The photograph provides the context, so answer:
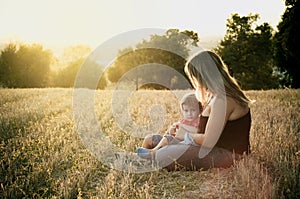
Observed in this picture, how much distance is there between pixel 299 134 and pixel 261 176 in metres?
2.78

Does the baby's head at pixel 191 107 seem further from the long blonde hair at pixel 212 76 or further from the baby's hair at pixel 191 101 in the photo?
the long blonde hair at pixel 212 76

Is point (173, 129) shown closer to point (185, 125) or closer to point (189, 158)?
point (185, 125)

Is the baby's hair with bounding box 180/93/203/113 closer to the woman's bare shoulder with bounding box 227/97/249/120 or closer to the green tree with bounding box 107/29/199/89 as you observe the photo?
the woman's bare shoulder with bounding box 227/97/249/120

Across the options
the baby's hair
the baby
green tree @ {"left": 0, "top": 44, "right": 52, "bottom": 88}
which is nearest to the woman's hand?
the baby

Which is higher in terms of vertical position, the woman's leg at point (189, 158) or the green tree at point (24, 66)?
the green tree at point (24, 66)

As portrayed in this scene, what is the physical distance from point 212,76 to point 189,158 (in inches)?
48.4

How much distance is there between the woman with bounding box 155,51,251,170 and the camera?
501 cm

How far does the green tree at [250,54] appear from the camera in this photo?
126ft

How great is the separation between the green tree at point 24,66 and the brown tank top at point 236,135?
47045 millimetres

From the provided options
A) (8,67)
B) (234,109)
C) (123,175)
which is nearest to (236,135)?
(234,109)

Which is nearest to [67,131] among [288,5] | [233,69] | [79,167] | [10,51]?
[79,167]

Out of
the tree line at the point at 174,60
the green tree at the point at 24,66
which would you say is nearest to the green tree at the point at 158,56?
the tree line at the point at 174,60

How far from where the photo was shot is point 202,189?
4547mm

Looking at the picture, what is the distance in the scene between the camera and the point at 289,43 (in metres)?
26.5
